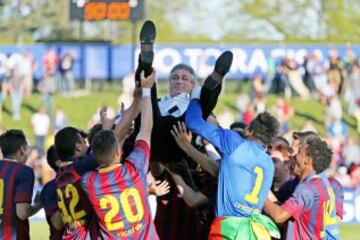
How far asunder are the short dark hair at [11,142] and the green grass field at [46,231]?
7598 millimetres

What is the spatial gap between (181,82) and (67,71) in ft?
75.6

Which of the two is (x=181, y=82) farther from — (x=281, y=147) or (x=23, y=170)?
(x=23, y=170)

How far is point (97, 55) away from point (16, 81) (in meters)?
3.13

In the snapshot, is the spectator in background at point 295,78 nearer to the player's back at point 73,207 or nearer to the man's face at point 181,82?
the man's face at point 181,82

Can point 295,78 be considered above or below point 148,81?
below

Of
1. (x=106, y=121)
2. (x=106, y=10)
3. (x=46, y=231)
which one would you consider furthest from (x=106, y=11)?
(x=106, y=121)

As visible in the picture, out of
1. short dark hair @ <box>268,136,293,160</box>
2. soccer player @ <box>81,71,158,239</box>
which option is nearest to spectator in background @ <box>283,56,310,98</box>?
short dark hair @ <box>268,136,293,160</box>

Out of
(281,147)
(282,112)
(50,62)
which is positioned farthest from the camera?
(50,62)

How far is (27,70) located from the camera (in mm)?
30500

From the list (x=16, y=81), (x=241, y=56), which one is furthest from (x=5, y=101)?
(x=241, y=56)

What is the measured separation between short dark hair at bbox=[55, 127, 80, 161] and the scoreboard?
16.6 meters

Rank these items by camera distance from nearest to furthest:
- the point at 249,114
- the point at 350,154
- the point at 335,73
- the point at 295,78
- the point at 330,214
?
1. the point at 330,214
2. the point at 350,154
3. the point at 249,114
4. the point at 335,73
5. the point at 295,78

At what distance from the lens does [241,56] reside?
108 ft

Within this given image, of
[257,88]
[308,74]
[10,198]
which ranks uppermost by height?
[10,198]
